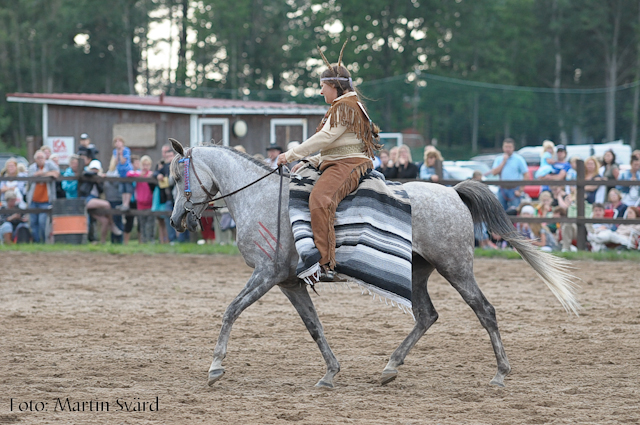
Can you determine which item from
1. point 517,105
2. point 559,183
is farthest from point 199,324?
point 517,105

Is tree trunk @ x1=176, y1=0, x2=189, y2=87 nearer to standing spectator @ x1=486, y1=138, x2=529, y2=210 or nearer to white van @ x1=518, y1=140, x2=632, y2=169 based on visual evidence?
white van @ x1=518, y1=140, x2=632, y2=169

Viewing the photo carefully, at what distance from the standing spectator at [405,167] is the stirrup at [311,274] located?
850cm

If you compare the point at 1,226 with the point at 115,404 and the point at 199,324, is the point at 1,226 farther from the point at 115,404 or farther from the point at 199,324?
the point at 115,404

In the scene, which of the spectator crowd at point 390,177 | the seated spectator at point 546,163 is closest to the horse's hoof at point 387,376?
the spectator crowd at point 390,177

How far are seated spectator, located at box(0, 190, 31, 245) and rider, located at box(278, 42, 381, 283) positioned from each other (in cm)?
1066

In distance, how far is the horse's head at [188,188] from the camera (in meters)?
6.02

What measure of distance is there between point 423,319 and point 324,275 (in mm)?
1009

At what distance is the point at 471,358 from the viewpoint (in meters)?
6.45

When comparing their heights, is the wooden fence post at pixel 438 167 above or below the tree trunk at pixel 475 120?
below

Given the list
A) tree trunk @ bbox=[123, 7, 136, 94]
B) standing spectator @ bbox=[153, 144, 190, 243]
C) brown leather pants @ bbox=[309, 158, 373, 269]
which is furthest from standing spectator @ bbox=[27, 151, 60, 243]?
tree trunk @ bbox=[123, 7, 136, 94]

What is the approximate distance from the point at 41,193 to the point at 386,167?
6.50 meters

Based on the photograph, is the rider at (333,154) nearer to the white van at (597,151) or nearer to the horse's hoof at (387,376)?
the horse's hoof at (387,376)

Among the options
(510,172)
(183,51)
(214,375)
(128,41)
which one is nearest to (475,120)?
(510,172)

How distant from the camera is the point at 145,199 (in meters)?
14.7
